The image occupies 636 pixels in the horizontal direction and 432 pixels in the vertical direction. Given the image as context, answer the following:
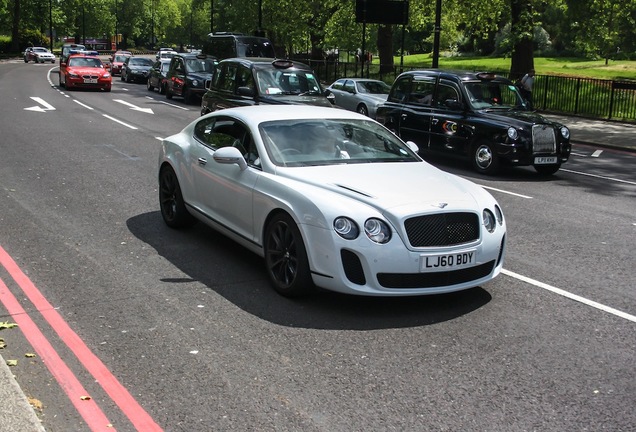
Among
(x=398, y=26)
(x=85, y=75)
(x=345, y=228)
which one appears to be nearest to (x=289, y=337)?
(x=345, y=228)

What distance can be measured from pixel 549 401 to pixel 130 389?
98.6 inches

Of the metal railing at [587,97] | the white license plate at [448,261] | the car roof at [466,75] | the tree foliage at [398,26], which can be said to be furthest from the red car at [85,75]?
the white license plate at [448,261]

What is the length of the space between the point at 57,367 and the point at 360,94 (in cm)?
2177

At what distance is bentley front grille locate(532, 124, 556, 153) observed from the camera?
14.0 m

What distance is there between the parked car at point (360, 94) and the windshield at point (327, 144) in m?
17.4

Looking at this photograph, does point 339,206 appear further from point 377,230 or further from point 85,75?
point 85,75

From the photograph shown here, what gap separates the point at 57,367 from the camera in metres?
5.07

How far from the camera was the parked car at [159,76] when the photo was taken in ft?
116

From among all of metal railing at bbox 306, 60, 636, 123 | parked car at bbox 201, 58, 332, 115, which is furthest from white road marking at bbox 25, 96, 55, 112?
metal railing at bbox 306, 60, 636, 123

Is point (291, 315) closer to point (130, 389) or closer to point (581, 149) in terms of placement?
point (130, 389)

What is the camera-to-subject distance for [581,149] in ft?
65.4

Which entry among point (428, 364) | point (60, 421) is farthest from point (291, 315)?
point (60, 421)

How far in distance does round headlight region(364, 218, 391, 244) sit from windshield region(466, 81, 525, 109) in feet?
30.1

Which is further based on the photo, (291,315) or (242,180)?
(242,180)
